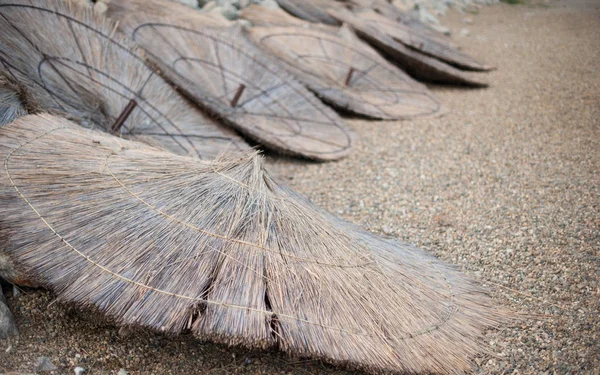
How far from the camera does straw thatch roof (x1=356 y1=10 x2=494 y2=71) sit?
636 centimetres

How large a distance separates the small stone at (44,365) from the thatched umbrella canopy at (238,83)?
222cm

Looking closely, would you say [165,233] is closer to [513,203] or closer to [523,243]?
[523,243]

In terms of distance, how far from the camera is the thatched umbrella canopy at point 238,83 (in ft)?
12.9

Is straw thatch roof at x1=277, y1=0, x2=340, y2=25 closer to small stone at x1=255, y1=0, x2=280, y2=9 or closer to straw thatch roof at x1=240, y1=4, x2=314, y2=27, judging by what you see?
small stone at x1=255, y1=0, x2=280, y2=9

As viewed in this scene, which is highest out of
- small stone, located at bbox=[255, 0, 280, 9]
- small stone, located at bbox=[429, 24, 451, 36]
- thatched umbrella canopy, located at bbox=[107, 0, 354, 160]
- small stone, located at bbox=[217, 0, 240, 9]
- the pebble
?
the pebble

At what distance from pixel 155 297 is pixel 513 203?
247cm

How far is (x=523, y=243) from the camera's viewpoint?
2924 mm

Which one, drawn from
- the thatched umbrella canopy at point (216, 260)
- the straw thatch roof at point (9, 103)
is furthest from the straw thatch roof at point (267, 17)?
the thatched umbrella canopy at point (216, 260)

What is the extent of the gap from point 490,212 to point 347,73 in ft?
8.48

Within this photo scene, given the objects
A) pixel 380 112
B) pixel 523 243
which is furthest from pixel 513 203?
pixel 380 112

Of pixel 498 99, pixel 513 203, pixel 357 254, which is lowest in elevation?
pixel 357 254

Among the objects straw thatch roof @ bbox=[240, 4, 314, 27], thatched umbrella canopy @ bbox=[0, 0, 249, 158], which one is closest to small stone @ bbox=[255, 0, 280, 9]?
straw thatch roof @ bbox=[240, 4, 314, 27]

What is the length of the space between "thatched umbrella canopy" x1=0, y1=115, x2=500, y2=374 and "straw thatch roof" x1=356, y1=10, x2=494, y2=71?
4457mm

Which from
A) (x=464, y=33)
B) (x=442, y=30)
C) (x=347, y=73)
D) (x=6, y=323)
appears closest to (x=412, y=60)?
(x=347, y=73)
